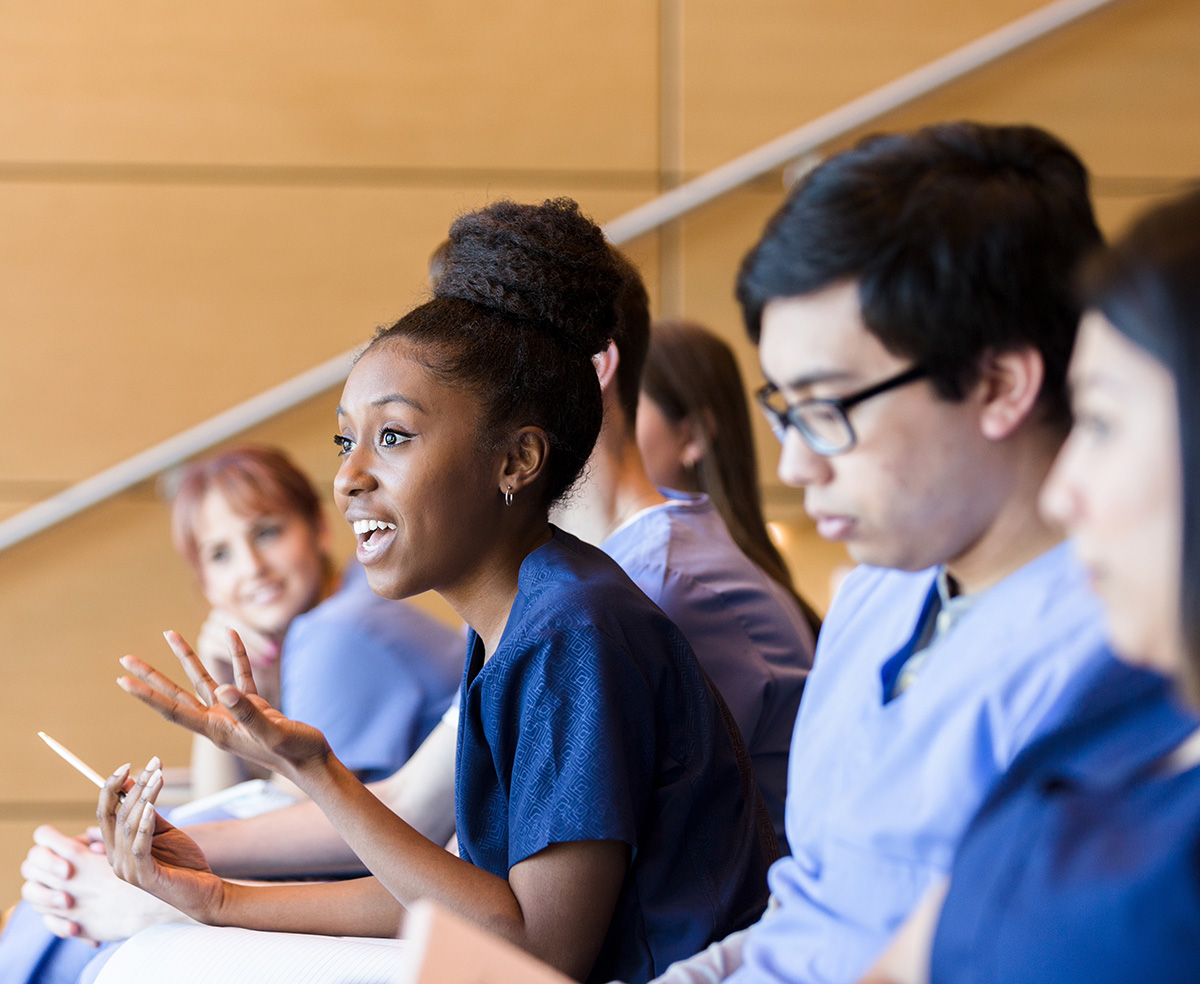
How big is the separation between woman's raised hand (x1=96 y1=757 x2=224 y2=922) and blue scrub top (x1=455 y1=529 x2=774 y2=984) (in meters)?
0.30

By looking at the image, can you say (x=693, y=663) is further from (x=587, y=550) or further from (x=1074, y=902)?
(x=1074, y=902)

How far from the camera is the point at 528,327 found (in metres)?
1.39

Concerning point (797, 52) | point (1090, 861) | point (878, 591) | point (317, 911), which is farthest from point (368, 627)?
point (797, 52)

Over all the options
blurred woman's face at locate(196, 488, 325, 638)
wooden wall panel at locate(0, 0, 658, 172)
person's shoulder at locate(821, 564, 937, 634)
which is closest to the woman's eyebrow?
person's shoulder at locate(821, 564, 937, 634)

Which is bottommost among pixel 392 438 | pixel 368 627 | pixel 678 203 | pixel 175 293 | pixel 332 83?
pixel 368 627

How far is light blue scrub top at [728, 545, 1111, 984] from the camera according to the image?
34.2 inches

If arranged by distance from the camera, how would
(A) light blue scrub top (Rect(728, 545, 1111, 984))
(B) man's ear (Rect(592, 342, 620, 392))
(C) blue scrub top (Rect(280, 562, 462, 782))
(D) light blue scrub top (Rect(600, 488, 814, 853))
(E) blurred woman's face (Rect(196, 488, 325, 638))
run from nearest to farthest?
(A) light blue scrub top (Rect(728, 545, 1111, 984)) < (D) light blue scrub top (Rect(600, 488, 814, 853)) < (B) man's ear (Rect(592, 342, 620, 392)) < (C) blue scrub top (Rect(280, 562, 462, 782)) < (E) blurred woman's face (Rect(196, 488, 325, 638))

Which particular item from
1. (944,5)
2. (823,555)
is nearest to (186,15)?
(944,5)

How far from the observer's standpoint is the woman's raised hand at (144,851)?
4.29 feet

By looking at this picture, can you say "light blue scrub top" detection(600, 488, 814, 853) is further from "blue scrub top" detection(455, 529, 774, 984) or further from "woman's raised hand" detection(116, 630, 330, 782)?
"woman's raised hand" detection(116, 630, 330, 782)

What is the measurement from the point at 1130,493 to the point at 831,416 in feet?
0.95

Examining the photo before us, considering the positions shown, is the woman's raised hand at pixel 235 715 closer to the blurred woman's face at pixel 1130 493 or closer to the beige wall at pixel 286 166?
the blurred woman's face at pixel 1130 493

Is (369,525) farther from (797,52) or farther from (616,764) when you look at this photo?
(797,52)

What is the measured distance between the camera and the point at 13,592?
2924mm
